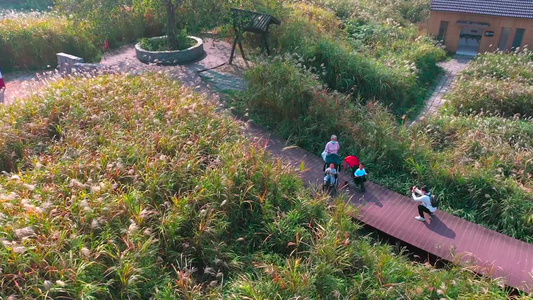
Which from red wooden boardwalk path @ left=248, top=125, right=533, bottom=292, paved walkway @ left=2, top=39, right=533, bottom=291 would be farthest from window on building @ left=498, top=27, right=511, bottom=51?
red wooden boardwalk path @ left=248, top=125, right=533, bottom=292

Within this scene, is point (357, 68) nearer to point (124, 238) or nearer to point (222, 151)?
point (222, 151)

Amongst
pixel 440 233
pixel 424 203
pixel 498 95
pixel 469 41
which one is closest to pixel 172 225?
pixel 424 203

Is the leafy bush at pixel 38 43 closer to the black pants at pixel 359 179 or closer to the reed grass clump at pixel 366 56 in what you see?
the reed grass clump at pixel 366 56

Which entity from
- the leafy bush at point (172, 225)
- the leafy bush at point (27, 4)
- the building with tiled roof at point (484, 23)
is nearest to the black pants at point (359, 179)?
the leafy bush at point (172, 225)

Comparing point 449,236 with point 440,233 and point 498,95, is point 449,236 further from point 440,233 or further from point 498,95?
point 498,95

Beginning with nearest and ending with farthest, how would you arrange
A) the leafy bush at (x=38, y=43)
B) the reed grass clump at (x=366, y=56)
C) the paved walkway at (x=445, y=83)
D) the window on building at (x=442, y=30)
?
the reed grass clump at (x=366, y=56)
the paved walkway at (x=445, y=83)
the leafy bush at (x=38, y=43)
the window on building at (x=442, y=30)

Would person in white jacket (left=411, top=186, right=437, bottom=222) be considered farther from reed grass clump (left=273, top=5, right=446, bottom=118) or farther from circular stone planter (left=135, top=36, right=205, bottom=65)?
circular stone planter (left=135, top=36, right=205, bottom=65)

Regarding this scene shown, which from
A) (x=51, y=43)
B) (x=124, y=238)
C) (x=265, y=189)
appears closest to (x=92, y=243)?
(x=124, y=238)
